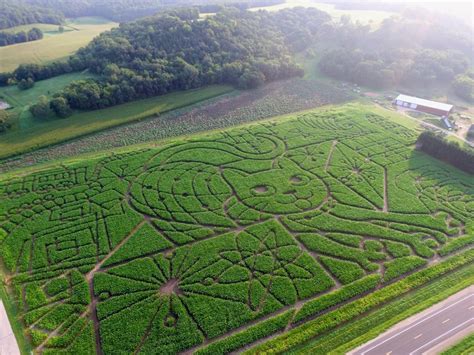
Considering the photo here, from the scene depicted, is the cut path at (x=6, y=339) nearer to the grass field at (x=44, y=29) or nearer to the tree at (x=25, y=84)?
the tree at (x=25, y=84)

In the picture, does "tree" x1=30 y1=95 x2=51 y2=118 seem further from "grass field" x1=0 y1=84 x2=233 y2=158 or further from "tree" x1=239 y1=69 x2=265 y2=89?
"tree" x1=239 y1=69 x2=265 y2=89

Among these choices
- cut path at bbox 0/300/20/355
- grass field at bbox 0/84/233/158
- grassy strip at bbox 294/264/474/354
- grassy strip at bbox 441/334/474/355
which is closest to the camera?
cut path at bbox 0/300/20/355

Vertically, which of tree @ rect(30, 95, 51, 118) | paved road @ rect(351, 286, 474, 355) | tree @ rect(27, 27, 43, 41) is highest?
paved road @ rect(351, 286, 474, 355)

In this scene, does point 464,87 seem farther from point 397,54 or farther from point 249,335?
point 249,335

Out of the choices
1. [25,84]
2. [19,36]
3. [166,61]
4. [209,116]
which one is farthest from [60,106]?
[19,36]

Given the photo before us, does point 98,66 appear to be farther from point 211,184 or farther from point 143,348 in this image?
point 143,348

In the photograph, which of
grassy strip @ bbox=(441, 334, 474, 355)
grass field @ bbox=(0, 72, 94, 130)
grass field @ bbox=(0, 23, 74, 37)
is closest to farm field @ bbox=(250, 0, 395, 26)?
grass field @ bbox=(0, 23, 74, 37)

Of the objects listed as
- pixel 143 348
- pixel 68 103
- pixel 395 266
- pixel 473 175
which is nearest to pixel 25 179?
pixel 68 103
